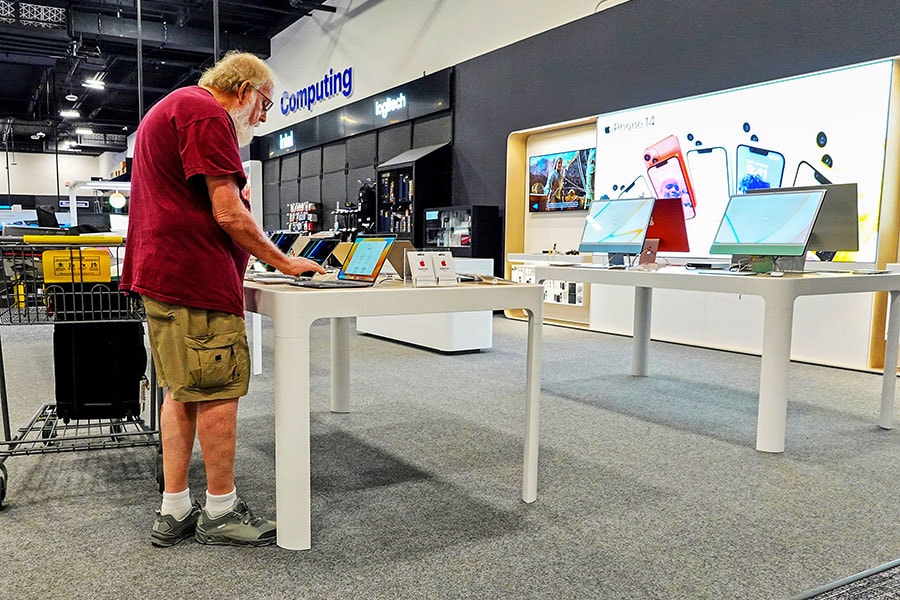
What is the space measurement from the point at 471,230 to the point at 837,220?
193 inches

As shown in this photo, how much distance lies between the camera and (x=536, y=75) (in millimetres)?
7461

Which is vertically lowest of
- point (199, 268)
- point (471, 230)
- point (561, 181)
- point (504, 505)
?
point (504, 505)

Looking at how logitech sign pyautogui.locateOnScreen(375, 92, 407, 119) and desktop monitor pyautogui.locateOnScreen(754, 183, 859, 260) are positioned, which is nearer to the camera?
desktop monitor pyautogui.locateOnScreen(754, 183, 859, 260)

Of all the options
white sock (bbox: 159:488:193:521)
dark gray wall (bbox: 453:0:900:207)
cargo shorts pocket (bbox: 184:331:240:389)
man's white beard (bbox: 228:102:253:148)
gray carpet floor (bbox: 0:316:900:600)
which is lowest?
gray carpet floor (bbox: 0:316:900:600)

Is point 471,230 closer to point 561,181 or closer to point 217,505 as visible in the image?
point 561,181

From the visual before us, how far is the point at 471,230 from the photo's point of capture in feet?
26.2

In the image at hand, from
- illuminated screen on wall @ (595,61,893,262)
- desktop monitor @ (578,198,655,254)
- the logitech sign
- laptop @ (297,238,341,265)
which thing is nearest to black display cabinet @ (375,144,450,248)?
the logitech sign

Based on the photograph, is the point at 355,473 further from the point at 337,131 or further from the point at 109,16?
the point at 109,16

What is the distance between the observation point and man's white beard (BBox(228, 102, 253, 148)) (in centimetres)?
201

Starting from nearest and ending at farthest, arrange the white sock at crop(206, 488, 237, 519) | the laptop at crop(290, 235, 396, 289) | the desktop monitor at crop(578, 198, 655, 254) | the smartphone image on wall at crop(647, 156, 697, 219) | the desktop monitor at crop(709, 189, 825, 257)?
1. the white sock at crop(206, 488, 237, 519)
2. the laptop at crop(290, 235, 396, 289)
3. the desktop monitor at crop(709, 189, 825, 257)
4. the desktop monitor at crop(578, 198, 655, 254)
5. the smartphone image on wall at crop(647, 156, 697, 219)

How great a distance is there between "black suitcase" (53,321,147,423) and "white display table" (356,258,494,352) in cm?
263

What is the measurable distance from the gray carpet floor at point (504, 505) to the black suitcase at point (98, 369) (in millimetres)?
221

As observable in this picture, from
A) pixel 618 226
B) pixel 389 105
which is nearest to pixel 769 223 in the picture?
pixel 618 226

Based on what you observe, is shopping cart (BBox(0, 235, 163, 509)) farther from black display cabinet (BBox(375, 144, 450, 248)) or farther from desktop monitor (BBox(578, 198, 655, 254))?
black display cabinet (BBox(375, 144, 450, 248))
